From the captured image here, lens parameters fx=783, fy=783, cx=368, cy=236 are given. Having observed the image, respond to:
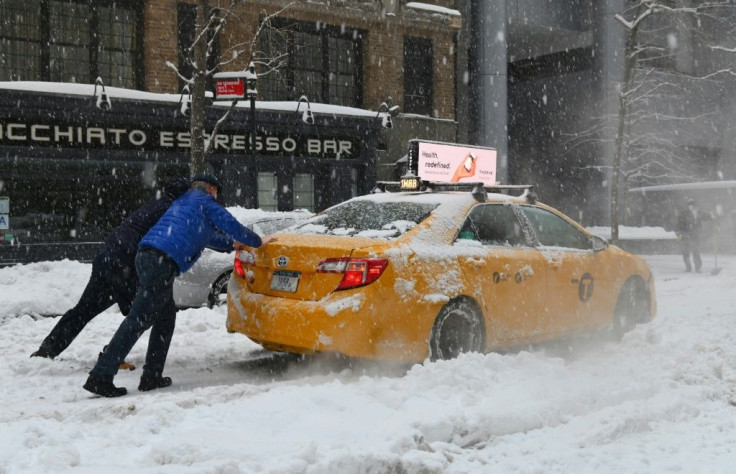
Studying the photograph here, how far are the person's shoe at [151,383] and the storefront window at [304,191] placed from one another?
51.3 feet

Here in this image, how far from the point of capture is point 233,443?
4.45m

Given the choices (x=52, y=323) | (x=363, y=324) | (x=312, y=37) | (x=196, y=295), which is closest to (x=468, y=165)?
(x=312, y=37)

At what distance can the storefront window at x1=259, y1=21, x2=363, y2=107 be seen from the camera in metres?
21.3

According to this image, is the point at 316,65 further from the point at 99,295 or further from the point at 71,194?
the point at 99,295

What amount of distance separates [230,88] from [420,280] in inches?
478

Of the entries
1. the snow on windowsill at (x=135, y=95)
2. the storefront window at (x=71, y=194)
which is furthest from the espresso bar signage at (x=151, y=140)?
the snow on windowsill at (x=135, y=95)

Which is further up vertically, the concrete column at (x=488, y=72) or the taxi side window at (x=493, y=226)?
the concrete column at (x=488, y=72)

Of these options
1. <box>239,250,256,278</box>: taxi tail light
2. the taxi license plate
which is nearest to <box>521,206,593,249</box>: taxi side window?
the taxi license plate

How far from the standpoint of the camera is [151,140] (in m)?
19.2

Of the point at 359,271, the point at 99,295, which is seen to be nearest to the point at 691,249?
the point at 359,271

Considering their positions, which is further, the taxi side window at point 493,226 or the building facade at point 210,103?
the building facade at point 210,103

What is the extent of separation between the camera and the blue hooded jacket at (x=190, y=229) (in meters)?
5.97

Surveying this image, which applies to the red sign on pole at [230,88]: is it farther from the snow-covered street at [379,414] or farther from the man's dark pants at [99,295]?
the man's dark pants at [99,295]

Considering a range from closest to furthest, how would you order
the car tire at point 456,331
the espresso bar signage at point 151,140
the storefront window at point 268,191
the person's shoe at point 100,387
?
1. the person's shoe at point 100,387
2. the car tire at point 456,331
3. the espresso bar signage at point 151,140
4. the storefront window at point 268,191
